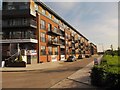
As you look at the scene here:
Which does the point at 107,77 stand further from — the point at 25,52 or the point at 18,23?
the point at 18,23

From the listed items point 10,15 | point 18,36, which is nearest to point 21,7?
point 10,15

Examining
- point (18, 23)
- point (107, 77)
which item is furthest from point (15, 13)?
point (107, 77)

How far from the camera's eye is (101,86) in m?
13.1

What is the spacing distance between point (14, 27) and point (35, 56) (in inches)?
268

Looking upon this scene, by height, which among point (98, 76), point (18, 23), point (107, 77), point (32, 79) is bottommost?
point (32, 79)

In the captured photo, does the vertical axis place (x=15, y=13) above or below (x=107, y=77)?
above

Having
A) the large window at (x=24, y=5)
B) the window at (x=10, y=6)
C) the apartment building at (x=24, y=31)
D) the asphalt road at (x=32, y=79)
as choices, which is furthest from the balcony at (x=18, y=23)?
the asphalt road at (x=32, y=79)

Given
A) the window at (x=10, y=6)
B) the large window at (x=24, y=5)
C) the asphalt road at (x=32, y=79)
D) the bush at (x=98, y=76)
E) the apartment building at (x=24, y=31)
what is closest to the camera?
the bush at (x=98, y=76)

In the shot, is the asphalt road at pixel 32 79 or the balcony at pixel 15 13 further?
the balcony at pixel 15 13

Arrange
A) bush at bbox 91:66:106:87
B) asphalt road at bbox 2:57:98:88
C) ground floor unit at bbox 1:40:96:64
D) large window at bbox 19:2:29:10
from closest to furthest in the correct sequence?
bush at bbox 91:66:106:87, asphalt road at bbox 2:57:98:88, ground floor unit at bbox 1:40:96:64, large window at bbox 19:2:29:10

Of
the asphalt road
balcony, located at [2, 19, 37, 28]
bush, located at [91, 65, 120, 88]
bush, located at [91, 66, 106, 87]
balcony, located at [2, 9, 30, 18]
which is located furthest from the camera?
balcony, located at [2, 19, 37, 28]

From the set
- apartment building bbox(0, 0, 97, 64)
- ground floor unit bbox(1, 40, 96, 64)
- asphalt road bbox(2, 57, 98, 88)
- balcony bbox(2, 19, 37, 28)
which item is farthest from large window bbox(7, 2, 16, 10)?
asphalt road bbox(2, 57, 98, 88)

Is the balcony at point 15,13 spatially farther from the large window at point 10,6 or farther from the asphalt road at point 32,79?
the asphalt road at point 32,79

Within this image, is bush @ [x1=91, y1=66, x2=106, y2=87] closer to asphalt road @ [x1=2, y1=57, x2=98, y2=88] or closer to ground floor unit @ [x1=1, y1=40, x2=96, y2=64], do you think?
asphalt road @ [x1=2, y1=57, x2=98, y2=88]
